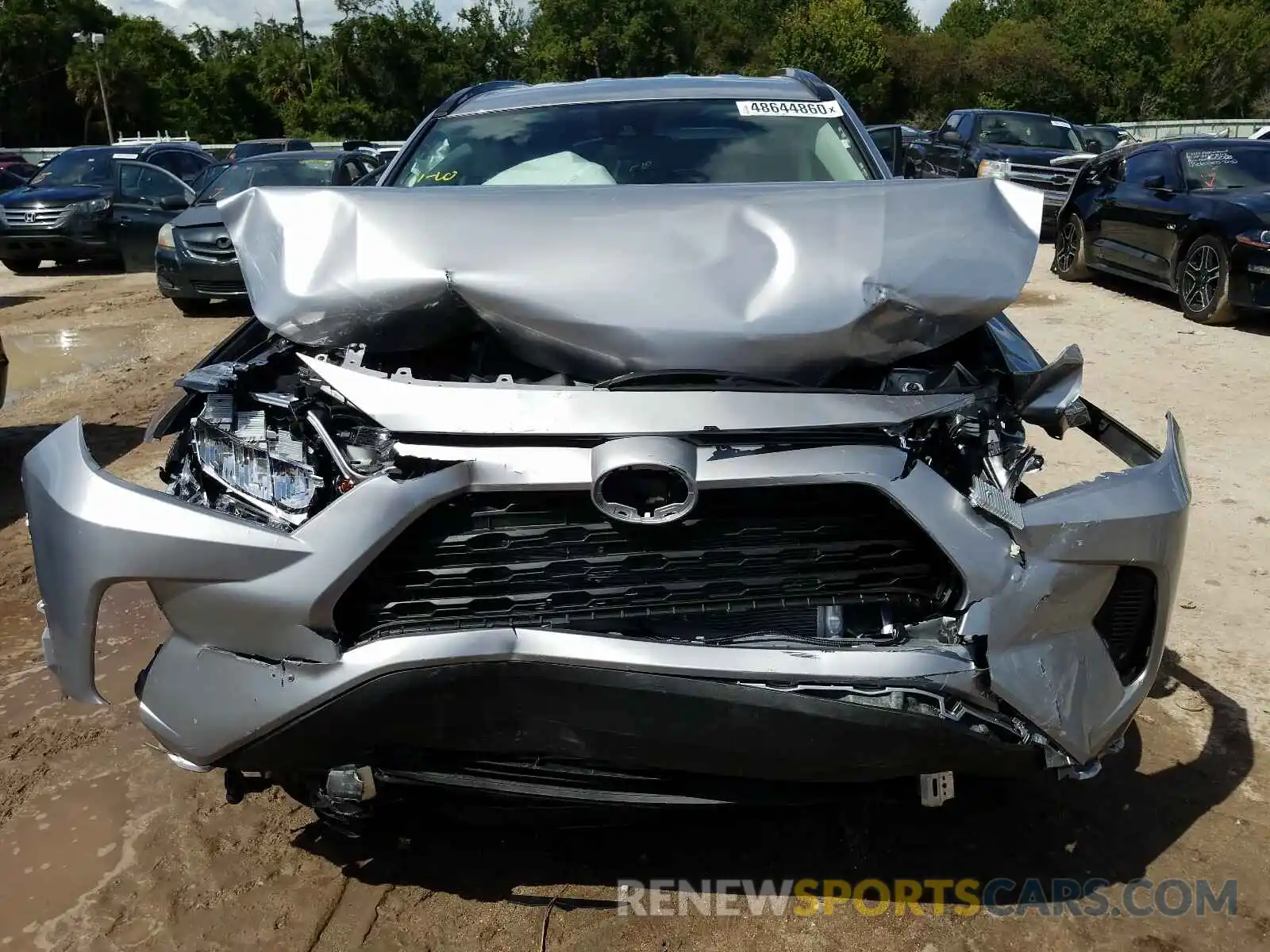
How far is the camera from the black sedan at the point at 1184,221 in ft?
27.7

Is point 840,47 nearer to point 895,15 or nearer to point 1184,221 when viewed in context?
point 895,15

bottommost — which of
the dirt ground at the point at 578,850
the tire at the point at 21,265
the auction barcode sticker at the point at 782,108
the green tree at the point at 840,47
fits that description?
the tire at the point at 21,265

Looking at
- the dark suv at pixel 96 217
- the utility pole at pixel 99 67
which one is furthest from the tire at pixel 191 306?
the utility pole at pixel 99 67

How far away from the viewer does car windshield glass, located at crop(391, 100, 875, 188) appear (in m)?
3.58

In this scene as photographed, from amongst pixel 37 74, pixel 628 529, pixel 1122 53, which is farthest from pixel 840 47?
pixel 628 529

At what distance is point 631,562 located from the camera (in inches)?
80.7

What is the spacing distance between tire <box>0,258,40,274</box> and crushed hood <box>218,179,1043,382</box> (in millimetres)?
13323

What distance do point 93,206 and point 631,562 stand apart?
43.7 feet

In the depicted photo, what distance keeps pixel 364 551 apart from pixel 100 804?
4.91 ft

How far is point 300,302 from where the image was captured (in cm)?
232

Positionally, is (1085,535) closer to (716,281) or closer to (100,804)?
(716,281)

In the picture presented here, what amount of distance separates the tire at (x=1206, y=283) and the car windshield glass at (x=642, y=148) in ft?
20.6

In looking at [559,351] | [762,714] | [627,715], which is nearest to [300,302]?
[559,351]

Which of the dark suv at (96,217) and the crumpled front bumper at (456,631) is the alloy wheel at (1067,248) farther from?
the crumpled front bumper at (456,631)
